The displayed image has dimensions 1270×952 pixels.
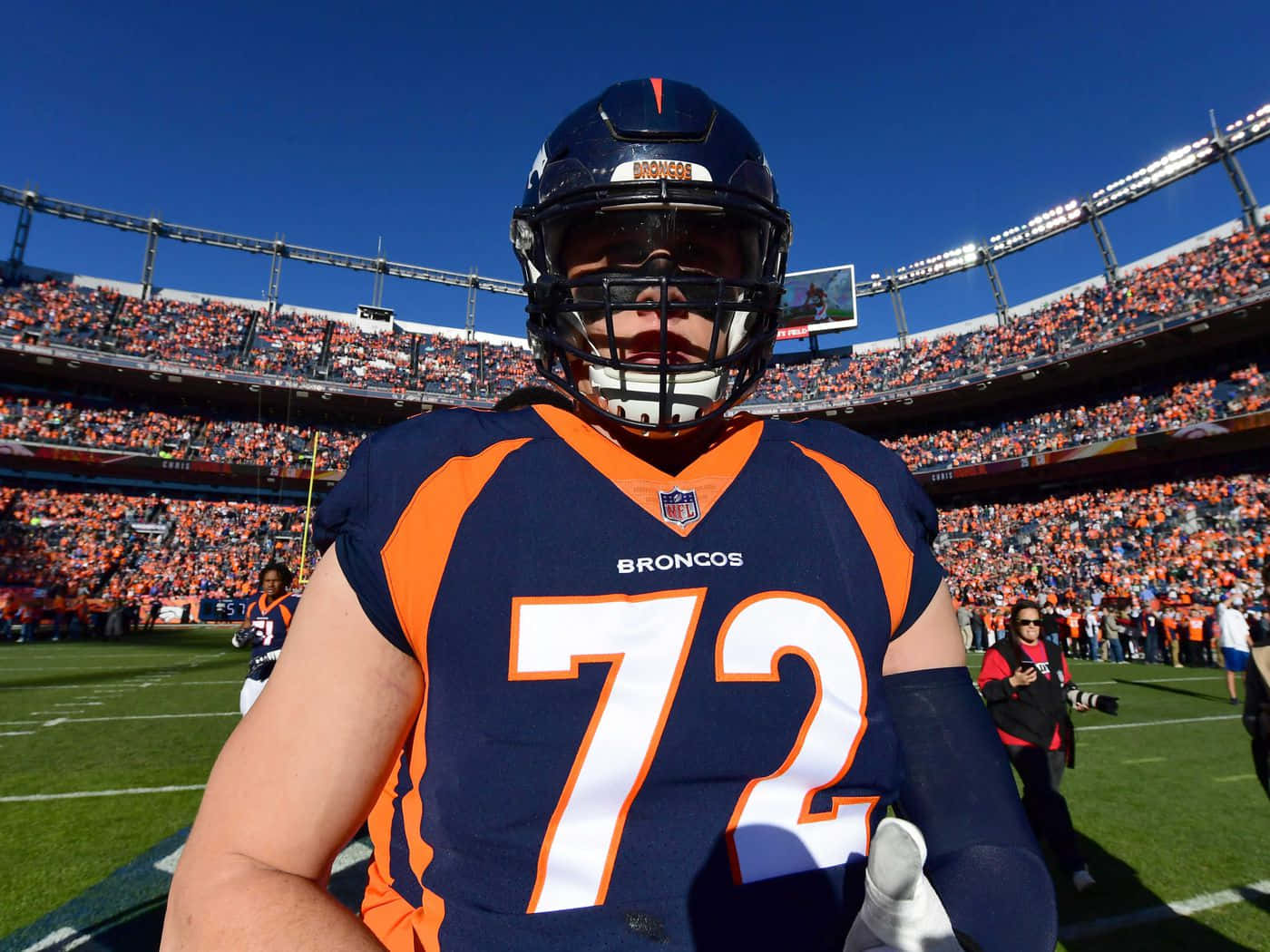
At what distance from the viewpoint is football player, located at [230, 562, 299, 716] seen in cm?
656

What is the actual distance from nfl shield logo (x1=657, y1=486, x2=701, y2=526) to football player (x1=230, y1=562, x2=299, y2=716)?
606cm

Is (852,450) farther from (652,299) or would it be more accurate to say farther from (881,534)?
(652,299)

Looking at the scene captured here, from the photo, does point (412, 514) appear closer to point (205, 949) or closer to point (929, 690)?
point (205, 949)

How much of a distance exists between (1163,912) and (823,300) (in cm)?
3574

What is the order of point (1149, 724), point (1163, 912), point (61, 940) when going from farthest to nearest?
point (1149, 724), point (1163, 912), point (61, 940)

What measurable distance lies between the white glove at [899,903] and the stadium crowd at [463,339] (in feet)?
81.4

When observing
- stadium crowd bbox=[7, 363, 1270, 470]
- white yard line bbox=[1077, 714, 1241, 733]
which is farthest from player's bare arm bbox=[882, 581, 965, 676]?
stadium crowd bbox=[7, 363, 1270, 470]

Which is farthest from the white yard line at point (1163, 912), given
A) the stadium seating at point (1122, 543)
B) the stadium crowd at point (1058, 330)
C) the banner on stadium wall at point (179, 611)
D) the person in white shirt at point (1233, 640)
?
the banner on stadium wall at point (179, 611)

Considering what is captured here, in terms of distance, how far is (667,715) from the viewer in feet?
3.47

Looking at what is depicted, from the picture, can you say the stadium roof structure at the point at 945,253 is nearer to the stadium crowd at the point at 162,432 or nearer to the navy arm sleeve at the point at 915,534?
the stadium crowd at the point at 162,432

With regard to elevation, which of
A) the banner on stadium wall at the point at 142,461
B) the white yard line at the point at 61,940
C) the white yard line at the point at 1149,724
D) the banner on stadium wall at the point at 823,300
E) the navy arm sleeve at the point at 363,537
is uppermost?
the banner on stadium wall at the point at 823,300

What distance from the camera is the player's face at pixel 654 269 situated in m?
1.43

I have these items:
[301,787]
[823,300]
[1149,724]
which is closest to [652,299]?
[301,787]

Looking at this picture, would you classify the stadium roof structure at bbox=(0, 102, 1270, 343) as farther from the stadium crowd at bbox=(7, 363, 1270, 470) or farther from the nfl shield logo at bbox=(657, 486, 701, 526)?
the nfl shield logo at bbox=(657, 486, 701, 526)
